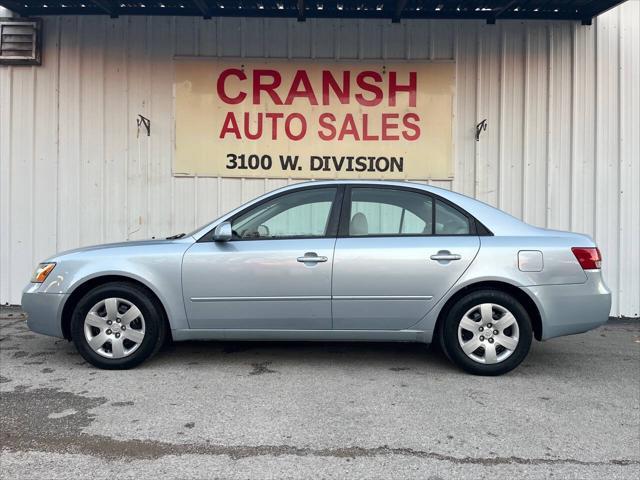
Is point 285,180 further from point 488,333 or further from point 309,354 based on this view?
point 488,333

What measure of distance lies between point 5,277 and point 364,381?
5.57 m

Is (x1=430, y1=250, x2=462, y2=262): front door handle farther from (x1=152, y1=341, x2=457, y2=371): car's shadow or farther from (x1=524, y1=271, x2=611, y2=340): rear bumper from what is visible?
(x1=152, y1=341, x2=457, y2=371): car's shadow

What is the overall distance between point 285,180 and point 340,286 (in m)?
3.27

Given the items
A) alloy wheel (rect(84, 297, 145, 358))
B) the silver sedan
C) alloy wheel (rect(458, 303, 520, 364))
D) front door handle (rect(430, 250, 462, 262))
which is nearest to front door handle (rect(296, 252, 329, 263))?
the silver sedan

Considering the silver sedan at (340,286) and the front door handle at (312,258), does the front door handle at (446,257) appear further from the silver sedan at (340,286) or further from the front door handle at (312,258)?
the front door handle at (312,258)

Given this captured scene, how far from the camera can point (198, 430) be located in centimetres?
357

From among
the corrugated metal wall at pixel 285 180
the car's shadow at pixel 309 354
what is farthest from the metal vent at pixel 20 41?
the car's shadow at pixel 309 354

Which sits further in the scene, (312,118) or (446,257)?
(312,118)

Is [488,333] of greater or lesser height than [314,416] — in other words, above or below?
above

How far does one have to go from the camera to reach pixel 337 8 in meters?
7.27

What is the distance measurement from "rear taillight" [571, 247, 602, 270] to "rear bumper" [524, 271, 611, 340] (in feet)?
0.18

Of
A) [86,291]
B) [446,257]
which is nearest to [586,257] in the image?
[446,257]

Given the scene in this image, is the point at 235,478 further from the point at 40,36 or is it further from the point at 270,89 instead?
the point at 40,36

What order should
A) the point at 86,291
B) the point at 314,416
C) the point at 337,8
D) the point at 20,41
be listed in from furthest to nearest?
the point at 20,41 → the point at 337,8 → the point at 86,291 → the point at 314,416
